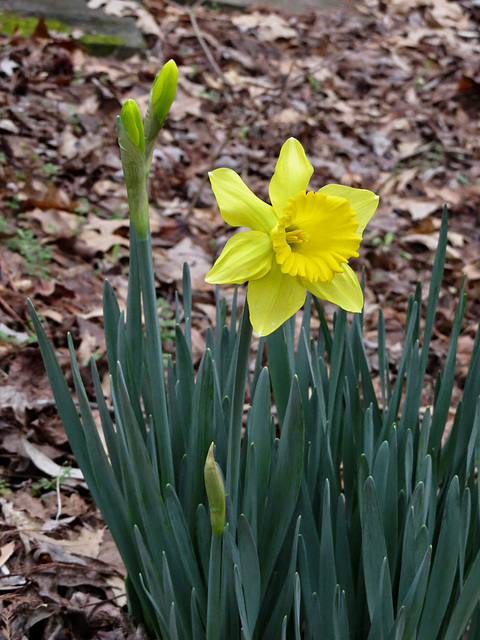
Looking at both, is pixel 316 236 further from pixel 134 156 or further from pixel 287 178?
pixel 134 156

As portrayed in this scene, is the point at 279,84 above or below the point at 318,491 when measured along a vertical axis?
below

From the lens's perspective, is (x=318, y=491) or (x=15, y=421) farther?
(x=15, y=421)

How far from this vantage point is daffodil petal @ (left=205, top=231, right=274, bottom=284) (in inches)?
32.7

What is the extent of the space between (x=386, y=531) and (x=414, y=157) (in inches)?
139

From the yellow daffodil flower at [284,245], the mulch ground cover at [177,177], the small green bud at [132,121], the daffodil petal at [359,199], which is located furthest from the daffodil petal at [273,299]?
the mulch ground cover at [177,177]

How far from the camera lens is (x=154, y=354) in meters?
0.99

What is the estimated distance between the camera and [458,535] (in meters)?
0.99

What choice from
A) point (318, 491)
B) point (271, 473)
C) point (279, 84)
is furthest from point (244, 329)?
point (279, 84)

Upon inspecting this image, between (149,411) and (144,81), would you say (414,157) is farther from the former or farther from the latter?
(149,411)

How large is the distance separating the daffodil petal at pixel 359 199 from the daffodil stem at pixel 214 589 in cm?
47

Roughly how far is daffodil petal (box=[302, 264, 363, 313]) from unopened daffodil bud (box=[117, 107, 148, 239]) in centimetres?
23

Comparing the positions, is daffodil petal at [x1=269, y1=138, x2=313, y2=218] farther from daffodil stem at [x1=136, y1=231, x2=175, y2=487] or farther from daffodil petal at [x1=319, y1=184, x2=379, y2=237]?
daffodil stem at [x1=136, y1=231, x2=175, y2=487]

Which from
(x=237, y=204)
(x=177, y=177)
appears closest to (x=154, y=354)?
(x=237, y=204)

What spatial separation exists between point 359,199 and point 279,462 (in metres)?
0.42
